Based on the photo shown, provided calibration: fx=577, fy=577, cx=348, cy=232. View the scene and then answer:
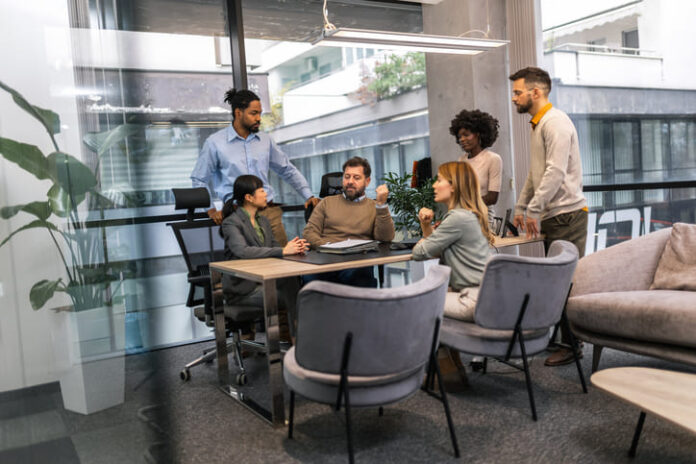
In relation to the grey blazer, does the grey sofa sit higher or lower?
lower

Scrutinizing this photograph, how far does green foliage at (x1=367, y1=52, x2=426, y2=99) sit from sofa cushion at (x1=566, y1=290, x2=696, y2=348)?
9.99ft

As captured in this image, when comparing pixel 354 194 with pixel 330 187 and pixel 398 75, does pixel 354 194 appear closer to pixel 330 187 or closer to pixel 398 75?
pixel 330 187

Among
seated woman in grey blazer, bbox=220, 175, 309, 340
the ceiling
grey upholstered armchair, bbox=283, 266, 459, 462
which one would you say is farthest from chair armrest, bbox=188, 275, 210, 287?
the ceiling

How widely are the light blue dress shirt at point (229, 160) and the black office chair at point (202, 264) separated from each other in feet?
0.76

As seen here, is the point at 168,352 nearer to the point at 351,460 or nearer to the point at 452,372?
the point at 452,372

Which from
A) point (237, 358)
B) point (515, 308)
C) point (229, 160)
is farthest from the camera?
point (229, 160)

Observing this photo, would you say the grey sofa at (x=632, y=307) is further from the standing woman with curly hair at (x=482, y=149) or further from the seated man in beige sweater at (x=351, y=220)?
the seated man in beige sweater at (x=351, y=220)

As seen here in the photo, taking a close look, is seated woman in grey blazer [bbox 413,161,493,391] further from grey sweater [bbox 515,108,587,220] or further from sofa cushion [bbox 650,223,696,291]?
sofa cushion [bbox 650,223,696,291]

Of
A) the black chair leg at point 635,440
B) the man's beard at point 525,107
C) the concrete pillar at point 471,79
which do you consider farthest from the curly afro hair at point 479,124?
the black chair leg at point 635,440

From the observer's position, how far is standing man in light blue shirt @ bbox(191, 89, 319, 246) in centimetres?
407

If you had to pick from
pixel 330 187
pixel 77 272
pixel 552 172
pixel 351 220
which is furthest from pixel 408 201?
pixel 77 272

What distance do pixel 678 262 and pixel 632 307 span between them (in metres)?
0.60

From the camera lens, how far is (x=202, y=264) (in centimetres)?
390

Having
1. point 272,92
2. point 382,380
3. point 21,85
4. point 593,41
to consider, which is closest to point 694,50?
point 593,41
